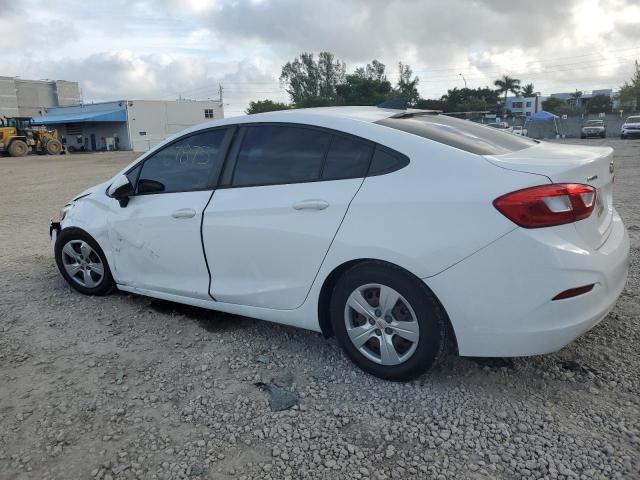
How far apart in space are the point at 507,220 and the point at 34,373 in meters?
3.00

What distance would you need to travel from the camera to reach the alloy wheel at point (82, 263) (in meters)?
4.52

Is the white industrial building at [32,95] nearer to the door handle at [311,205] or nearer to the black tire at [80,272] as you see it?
the black tire at [80,272]

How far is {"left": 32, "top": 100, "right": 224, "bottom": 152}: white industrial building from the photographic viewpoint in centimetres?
4859

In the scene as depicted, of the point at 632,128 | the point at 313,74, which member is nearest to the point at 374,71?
the point at 313,74

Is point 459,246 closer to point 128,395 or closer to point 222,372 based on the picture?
point 222,372

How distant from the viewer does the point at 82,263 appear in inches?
181

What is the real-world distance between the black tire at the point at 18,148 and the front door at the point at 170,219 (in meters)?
37.1

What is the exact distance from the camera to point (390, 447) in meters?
2.54

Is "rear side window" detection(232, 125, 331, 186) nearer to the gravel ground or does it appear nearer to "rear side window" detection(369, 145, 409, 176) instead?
"rear side window" detection(369, 145, 409, 176)

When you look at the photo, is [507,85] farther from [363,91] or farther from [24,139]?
[24,139]

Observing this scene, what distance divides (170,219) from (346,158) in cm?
145

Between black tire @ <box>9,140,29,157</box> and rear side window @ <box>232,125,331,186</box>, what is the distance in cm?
3820

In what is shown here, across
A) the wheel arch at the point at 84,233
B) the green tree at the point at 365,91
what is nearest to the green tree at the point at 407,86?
the green tree at the point at 365,91

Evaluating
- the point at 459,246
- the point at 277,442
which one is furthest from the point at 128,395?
the point at 459,246
